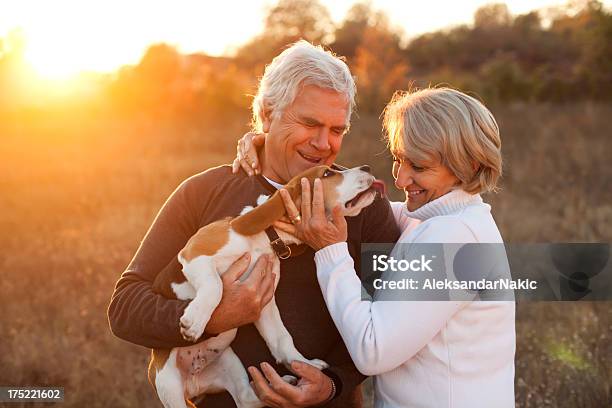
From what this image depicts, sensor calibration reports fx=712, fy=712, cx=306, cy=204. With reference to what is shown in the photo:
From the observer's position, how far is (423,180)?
312 cm

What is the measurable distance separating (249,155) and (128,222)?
6852 mm

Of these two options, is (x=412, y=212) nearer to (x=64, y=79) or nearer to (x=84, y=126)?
(x=84, y=126)

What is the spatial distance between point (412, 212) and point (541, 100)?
21.7m

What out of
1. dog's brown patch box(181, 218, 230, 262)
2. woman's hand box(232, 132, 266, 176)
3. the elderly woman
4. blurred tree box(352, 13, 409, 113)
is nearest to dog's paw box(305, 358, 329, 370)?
the elderly woman

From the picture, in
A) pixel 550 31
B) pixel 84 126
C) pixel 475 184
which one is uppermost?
pixel 550 31

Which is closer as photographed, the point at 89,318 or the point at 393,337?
the point at 393,337

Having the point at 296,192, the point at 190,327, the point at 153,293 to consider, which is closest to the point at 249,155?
the point at 296,192

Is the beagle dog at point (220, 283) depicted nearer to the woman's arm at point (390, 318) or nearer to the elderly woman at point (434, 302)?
the elderly woman at point (434, 302)

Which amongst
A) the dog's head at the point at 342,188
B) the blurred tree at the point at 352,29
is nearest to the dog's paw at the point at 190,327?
the dog's head at the point at 342,188

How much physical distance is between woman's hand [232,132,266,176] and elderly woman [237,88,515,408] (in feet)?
1.61

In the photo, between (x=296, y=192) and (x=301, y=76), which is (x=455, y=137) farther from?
(x=301, y=76)

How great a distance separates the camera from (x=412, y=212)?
127 inches

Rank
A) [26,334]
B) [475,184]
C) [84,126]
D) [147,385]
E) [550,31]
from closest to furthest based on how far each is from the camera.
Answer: [475,184] < [147,385] < [26,334] < [84,126] < [550,31]

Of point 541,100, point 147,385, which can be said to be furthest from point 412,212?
point 541,100
